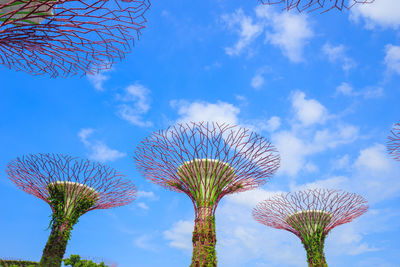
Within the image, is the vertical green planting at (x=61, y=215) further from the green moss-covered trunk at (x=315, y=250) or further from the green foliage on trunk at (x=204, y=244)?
the green moss-covered trunk at (x=315, y=250)

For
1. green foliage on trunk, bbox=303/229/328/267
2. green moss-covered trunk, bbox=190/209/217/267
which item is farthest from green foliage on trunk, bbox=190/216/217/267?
green foliage on trunk, bbox=303/229/328/267

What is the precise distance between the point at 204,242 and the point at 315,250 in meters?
6.20

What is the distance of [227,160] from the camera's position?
30.6 ft

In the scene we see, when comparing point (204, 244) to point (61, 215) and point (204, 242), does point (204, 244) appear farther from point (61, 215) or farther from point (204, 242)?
point (61, 215)

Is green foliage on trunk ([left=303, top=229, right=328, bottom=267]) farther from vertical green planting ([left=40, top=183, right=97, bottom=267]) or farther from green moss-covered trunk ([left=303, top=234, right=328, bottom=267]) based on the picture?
vertical green planting ([left=40, top=183, right=97, bottom=267])

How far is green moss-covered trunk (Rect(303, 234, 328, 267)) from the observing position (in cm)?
1203

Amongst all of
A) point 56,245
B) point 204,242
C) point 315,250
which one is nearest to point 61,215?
point 56,245

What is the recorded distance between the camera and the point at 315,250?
12188mm

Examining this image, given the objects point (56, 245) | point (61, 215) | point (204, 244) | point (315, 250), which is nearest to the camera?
point (204, 244)

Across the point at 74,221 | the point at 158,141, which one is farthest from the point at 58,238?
the point at 158,141

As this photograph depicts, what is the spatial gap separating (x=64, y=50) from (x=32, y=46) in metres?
0.40

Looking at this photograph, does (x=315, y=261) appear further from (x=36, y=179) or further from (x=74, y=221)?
(x=36, y=179)

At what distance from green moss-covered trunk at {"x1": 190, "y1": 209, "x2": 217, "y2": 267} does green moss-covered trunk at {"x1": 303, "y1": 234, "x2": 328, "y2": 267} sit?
19.2 ft

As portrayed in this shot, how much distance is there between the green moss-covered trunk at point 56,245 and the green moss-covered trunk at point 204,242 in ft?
17.9
